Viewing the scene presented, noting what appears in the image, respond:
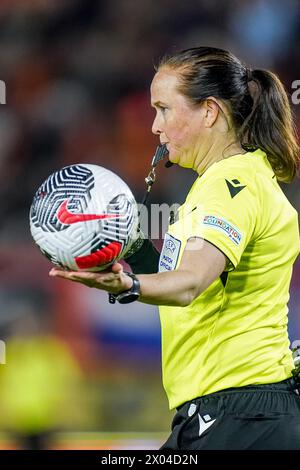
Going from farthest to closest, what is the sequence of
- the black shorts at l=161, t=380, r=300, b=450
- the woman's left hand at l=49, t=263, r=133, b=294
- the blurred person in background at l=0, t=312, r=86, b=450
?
the blurred person in background at l=0, t=312, r=86, b=450, the black shorts at l=161, t=380, r=300, b=450, the woman's left hand at l=49, t=263, r=133, b=294

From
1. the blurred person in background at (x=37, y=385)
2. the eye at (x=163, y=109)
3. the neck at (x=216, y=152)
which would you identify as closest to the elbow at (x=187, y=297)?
the neck at (x=216, y=152)

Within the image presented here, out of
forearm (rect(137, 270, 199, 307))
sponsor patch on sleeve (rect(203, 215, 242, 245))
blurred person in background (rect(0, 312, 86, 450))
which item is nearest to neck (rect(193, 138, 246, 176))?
sponsor patch on sleeve (rect(203, 215, 242, 245))

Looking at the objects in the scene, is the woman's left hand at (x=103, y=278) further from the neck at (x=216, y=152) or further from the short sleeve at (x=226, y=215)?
the neck at (x=216, y=152)

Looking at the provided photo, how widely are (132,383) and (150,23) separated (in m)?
2.19

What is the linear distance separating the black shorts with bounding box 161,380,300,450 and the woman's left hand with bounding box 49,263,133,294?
0.57 m

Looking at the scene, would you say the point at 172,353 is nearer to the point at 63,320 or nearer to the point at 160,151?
the point at 160,151

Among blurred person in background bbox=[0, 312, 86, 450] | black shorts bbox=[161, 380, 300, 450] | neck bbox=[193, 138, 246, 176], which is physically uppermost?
neck bbox=[193, 138, 246, 176]

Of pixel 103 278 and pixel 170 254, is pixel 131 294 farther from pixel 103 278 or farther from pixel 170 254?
pixel 170 254

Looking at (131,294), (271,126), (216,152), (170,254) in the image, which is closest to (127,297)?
(131,294)

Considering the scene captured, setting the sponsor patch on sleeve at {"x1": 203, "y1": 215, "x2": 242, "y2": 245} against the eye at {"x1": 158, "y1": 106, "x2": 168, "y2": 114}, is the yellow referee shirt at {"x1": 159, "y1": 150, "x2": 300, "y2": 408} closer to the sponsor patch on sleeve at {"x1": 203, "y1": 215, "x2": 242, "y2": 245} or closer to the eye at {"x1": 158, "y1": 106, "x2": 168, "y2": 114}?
the sponsor patch on sleeve at {"x1": 203, "y1": 215, "x2": 242, "y2": 245}

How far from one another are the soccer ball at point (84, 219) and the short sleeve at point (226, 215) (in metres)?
0.17

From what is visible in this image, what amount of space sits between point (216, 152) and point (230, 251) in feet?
1.54

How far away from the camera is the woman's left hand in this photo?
1.80m
